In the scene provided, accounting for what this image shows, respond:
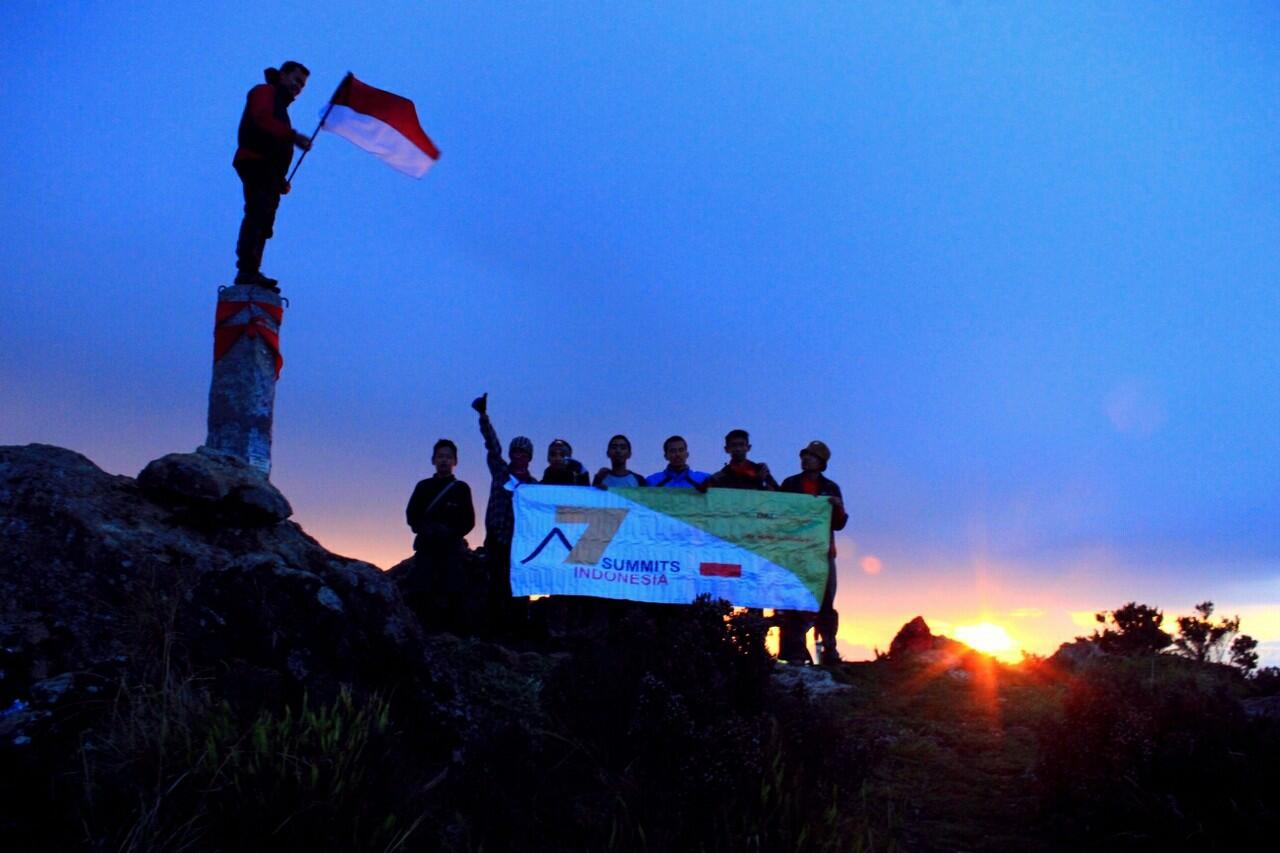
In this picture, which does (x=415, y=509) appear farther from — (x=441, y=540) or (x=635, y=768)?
(x=635, y=768)

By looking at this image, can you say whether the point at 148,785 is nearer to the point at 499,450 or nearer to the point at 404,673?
the point at 404,673

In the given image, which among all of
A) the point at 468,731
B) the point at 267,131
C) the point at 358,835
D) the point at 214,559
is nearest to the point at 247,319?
the point at 267,131

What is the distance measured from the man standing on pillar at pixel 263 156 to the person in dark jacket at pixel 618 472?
13.8ft

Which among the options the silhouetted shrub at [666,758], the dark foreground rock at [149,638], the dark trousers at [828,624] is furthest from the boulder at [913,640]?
the dark foreground rock at [149,638]

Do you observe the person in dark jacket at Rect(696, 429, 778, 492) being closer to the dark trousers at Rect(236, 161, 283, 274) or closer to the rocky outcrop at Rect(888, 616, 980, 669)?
the rocky outcrop at Rect(888, 616, 980, 669)

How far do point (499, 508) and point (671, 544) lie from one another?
2.04 metres

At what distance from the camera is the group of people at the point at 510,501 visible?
32.4ft

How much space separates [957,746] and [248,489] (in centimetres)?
632

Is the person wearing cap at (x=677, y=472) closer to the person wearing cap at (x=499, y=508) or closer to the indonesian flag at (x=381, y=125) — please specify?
the person wearing cap at (x=499, y=508)

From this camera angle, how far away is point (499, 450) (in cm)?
1080

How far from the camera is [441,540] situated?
9.98 meters

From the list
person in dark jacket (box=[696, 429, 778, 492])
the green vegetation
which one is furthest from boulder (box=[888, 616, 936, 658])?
the green vegetation

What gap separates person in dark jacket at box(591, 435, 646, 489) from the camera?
1123 centimetres

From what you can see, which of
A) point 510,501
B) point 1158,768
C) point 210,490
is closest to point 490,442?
point 510,501
